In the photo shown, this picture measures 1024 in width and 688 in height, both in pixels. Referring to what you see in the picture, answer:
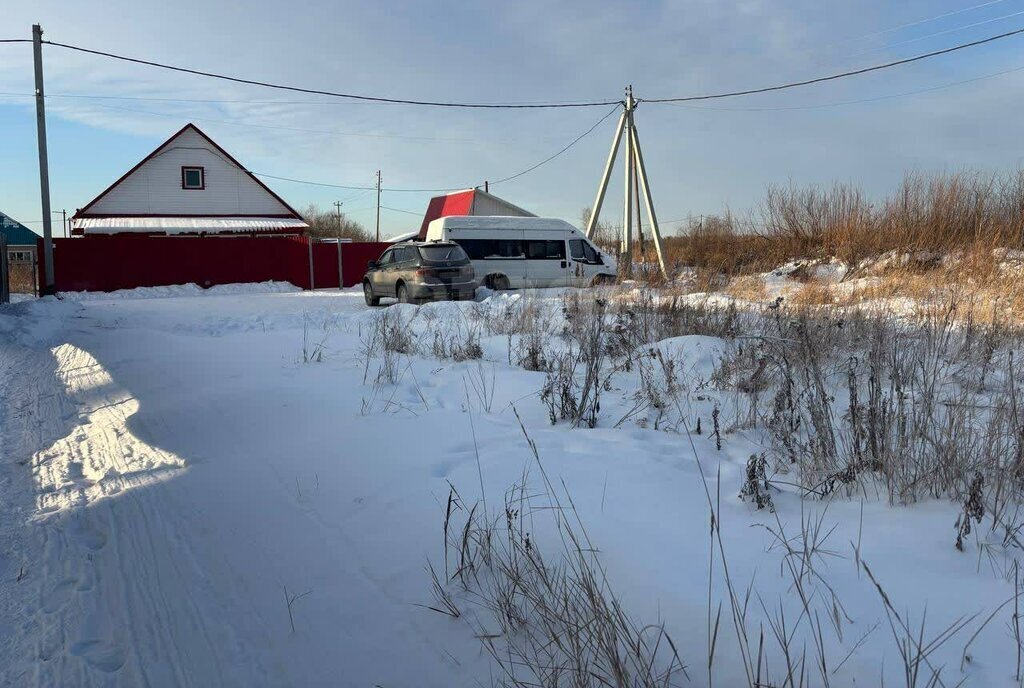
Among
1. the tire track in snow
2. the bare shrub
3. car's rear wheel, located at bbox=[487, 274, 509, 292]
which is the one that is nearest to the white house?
car's rear wheel, located at bbox=[487, 274, 509, 292]

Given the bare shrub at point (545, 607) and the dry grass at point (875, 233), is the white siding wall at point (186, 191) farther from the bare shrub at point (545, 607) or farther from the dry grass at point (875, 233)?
the bare shrub at point (545, 607)

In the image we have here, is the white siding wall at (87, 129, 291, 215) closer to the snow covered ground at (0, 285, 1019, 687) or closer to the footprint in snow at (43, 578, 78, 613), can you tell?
the snow covered ground at (0, 285, 1019, 687)

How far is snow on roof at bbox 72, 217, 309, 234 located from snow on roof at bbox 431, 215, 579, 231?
1702 cm

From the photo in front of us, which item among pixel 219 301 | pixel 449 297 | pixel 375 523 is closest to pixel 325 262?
pixel 219 301

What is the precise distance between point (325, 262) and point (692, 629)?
2742 centimetres

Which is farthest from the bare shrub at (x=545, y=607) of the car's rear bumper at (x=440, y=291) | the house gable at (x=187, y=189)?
the house gable at (x=187, y=189)

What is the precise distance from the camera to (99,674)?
8.39ft

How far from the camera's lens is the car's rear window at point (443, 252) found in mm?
16984

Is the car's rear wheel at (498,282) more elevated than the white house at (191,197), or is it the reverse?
the white house at (191,197)

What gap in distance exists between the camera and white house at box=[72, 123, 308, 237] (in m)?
34.3

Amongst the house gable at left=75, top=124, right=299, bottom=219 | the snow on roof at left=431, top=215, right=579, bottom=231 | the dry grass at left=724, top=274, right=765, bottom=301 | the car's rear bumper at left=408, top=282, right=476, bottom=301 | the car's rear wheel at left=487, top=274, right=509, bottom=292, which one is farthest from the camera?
the house gable at left=75, top=124, right=299, bottom=219

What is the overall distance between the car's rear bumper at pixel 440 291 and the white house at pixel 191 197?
20.0 meters

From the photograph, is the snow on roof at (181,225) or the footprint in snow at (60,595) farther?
the snow on roof at (181,225)

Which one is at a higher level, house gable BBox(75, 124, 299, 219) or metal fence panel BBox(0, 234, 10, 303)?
house gable BBox(75, 124, 299, 219)
